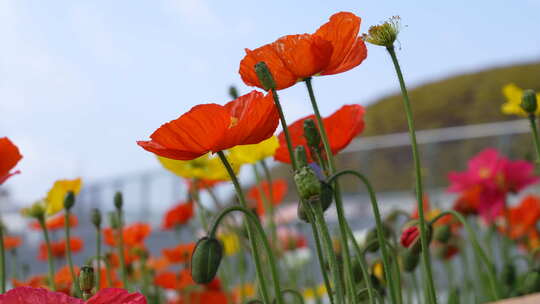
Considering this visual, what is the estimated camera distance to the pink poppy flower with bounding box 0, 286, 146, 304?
0.48 meters

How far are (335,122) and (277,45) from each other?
13 cm

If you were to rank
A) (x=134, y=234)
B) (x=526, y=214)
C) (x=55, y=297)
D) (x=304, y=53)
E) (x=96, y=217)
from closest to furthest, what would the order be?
(x=55, y=297), (x=304, y=53), (x=96, y=217), (x=134, y=234), (x=526, y=214)

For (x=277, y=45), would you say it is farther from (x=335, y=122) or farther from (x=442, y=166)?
(x=442, y=166)

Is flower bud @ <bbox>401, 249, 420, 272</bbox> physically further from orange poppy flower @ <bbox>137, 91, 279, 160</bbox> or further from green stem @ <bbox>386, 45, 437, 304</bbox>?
orange poppy flower @ <bbox>137, 91, 279, 160</bbox>

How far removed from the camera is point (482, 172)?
142 centimetres

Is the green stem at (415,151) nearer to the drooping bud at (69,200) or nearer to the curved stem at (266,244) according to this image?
the curved stem at (266,244)

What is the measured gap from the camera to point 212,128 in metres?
0.58

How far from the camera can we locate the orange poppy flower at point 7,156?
2.42ft

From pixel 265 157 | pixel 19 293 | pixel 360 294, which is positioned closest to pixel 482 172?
pixel 265 157

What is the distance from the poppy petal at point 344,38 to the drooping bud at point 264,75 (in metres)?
0.10

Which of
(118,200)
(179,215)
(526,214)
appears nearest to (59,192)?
(118,200)

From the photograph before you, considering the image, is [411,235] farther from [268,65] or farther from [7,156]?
[7,156]

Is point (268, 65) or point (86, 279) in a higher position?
point (268, 65)

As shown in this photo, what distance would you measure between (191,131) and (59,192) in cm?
41
